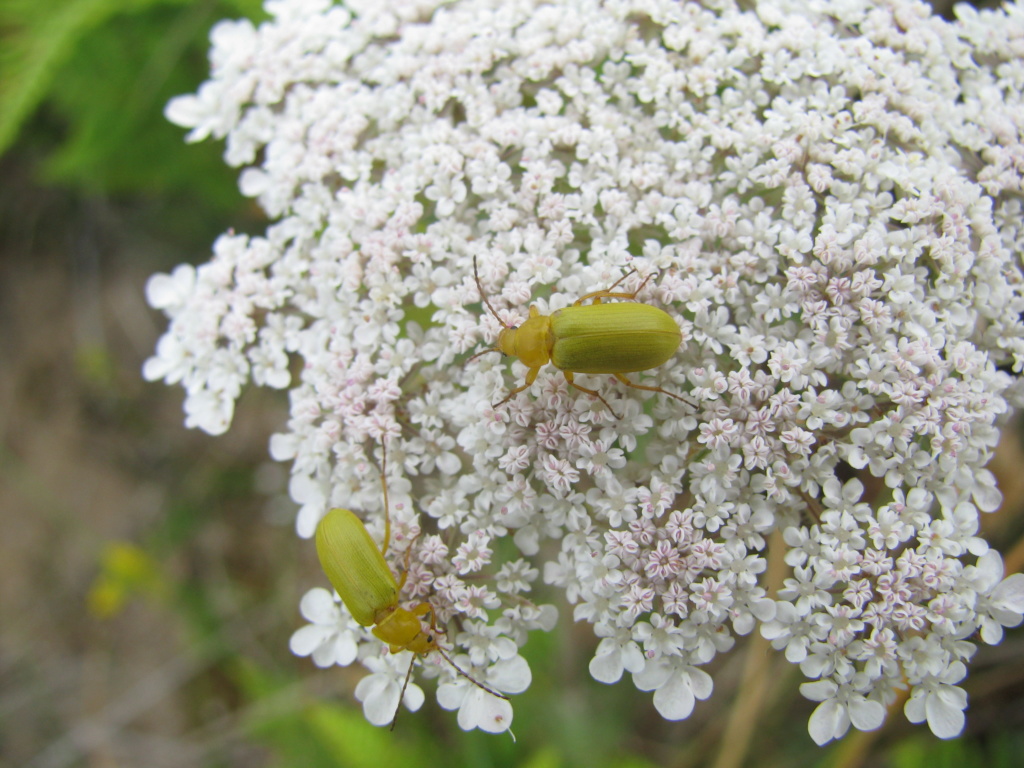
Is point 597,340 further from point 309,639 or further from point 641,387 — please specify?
point 309,639

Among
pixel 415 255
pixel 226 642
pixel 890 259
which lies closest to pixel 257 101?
pixel 415 255

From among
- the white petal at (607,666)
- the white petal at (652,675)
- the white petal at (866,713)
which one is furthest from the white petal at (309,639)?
the white petal at (866,713)

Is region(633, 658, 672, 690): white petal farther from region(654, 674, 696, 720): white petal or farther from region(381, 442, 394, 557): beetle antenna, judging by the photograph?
region(381, 442, 394, 557): beetle antenna

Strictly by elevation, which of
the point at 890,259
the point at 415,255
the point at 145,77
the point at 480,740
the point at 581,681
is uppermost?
the point at 145,77

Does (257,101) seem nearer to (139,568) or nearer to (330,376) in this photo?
(330,376)

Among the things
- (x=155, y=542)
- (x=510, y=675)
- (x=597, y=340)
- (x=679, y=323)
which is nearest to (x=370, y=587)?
(x=510, y=675)

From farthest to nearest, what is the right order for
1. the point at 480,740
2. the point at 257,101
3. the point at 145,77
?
the point at 145,77, the point at 480,740, the point at 257,101

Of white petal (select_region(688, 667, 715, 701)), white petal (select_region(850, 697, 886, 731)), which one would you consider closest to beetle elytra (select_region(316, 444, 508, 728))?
white petal (select_region(688, 667, 715, 701))
